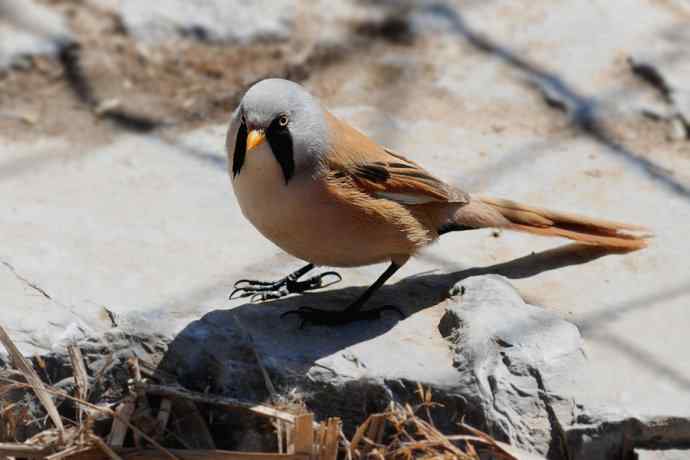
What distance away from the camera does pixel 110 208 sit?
512cm

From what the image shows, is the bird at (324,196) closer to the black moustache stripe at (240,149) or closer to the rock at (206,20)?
the black moustache stripe at (240,149)

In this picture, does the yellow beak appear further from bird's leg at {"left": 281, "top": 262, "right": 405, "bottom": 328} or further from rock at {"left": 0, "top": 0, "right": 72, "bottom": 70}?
rock at {"left": 0, "top": 0, "right": 72, "bottom": 70}

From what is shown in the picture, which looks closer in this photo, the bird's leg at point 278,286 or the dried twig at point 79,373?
the dried twig at point 79,373

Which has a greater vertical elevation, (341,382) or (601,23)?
(601,23)

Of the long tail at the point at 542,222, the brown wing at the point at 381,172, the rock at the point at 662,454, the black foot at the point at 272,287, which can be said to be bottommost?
the rock at the point at 662,454

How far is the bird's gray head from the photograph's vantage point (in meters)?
3.89

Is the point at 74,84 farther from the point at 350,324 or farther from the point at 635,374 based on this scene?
the point at 635,374

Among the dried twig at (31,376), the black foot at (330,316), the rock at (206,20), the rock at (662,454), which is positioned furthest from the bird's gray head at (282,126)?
the rock at (206,20)

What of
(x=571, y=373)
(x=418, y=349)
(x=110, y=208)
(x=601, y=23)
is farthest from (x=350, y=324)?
(x=601, y=23)

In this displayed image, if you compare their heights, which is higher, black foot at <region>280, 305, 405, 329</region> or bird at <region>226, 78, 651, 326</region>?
bird at <region>226, 78, 651, 326</region>

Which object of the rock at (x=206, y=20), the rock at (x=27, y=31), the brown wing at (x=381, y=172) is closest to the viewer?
the brown wing at (x=381, y=172)

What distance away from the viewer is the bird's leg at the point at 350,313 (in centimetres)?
425

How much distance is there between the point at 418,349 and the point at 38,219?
1799 mm

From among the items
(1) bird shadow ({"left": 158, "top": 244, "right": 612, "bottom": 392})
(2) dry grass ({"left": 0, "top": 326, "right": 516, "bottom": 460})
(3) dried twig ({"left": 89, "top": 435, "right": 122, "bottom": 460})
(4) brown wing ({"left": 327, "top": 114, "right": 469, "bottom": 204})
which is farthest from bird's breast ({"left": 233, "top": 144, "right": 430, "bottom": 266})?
(3) dried twig ({"left": 89, "top": 435, "right": 122, "bottom": 460})
